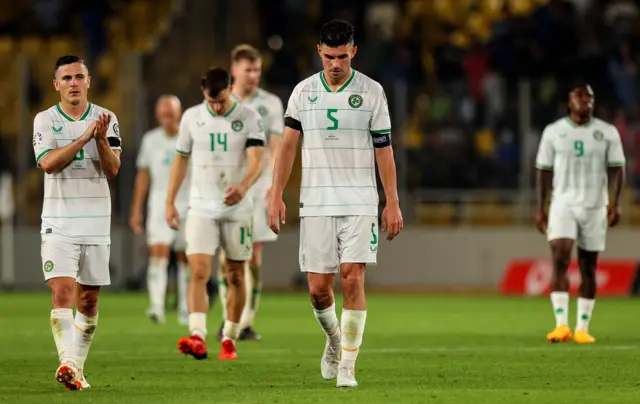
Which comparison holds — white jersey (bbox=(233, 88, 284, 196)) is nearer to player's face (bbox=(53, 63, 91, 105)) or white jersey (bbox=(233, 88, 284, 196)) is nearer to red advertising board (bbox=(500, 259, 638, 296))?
player's face (bbox=(53, 63, 91, 105))

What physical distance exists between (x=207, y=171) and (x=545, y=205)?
3.59m

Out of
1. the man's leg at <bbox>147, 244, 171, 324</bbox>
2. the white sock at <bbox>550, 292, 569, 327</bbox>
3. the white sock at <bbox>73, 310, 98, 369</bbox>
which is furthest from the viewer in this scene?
the man's leg at <bbox>147, 244, 171, 324</bbox>

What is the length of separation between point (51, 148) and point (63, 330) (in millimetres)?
1135

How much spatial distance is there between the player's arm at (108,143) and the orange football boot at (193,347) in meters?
1.75

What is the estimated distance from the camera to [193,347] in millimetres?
9875

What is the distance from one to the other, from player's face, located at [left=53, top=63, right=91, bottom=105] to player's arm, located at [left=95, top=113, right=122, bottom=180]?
10.4 inches

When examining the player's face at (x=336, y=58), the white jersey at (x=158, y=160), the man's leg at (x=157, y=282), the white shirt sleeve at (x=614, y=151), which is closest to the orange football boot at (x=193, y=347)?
the player's face at (x=336, y=58)

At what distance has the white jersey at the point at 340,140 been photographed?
8.38m

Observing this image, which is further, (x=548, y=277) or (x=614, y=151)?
(x=548, y=277)

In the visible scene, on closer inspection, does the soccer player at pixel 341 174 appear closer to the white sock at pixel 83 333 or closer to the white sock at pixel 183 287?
the white sock at pixel 83 333

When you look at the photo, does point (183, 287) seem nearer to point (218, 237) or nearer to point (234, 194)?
point (218, 237)

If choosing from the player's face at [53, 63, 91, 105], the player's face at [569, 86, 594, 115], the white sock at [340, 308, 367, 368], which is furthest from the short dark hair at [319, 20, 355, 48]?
the player's face at [569, 86, 594, 115]

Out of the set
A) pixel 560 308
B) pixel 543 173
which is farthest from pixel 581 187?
pixel 560 308

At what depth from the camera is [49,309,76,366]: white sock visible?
8344 mm
